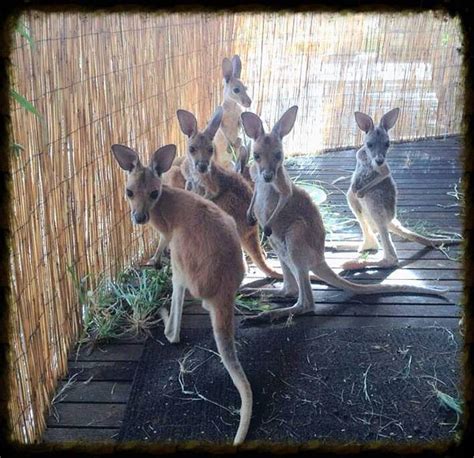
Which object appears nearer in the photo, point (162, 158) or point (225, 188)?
point (162, 158)

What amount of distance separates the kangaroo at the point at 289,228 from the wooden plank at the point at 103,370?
56cm

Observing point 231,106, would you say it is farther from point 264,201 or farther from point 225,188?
point 264,201

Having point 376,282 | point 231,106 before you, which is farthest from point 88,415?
point 231,106

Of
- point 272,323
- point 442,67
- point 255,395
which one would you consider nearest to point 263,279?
point 272,323

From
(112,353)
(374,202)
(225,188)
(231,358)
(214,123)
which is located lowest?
(112,353)

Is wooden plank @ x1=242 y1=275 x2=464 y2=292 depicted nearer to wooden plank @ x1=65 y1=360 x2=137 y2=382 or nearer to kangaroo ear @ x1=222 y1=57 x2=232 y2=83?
wooden plank @ x1=65 y1=360 x2=137 y2=382

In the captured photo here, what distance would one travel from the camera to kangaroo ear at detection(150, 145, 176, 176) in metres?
1.90

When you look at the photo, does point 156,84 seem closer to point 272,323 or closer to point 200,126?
point 200,126

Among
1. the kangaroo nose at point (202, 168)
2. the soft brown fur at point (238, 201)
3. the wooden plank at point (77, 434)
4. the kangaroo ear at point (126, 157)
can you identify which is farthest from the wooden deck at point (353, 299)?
the kangaroo ear at point (126, 157)

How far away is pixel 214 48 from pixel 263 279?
1.05 meters

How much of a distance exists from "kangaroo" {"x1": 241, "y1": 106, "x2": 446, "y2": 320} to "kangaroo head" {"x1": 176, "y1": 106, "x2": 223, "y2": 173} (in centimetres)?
18

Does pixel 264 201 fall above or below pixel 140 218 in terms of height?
below

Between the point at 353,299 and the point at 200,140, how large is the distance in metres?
0.94

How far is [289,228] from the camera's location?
7.72 ft
